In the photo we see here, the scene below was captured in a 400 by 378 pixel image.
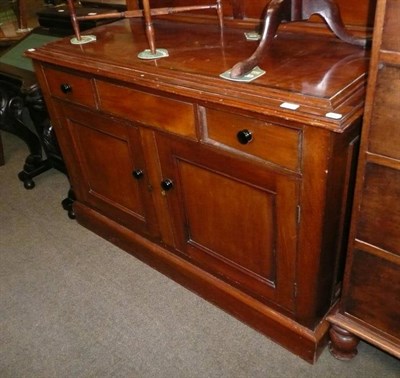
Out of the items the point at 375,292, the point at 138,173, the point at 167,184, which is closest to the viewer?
the point at 375,292

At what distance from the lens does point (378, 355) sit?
1.41 m

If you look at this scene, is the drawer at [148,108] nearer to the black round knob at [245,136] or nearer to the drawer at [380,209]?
the black round knob at [245,136]

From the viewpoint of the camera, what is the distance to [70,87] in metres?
1.60

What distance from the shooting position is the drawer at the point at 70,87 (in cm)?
153

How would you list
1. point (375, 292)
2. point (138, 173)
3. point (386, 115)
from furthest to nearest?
point (138, 173) → point (375, 292) → point (386, 115)

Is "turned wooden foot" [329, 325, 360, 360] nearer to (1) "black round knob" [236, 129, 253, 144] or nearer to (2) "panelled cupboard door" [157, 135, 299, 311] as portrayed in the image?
(2) "panelled cupboard door" [157, 135, 299, 311]

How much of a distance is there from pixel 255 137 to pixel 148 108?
425 millimetres

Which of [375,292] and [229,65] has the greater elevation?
[229,65]

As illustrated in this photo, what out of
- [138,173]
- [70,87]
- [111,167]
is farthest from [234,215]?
[70,87]

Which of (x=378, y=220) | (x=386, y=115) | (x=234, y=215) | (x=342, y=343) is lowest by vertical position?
(x=342, y=343)

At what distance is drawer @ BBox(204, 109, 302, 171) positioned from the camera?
1.03 meters

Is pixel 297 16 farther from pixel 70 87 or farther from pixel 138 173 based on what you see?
pixel 70 87

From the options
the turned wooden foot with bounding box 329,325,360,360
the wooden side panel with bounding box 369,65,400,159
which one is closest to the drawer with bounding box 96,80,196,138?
the wooden side panel with bounding box 369,65,400,159

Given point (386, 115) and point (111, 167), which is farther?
point (111, 167)
